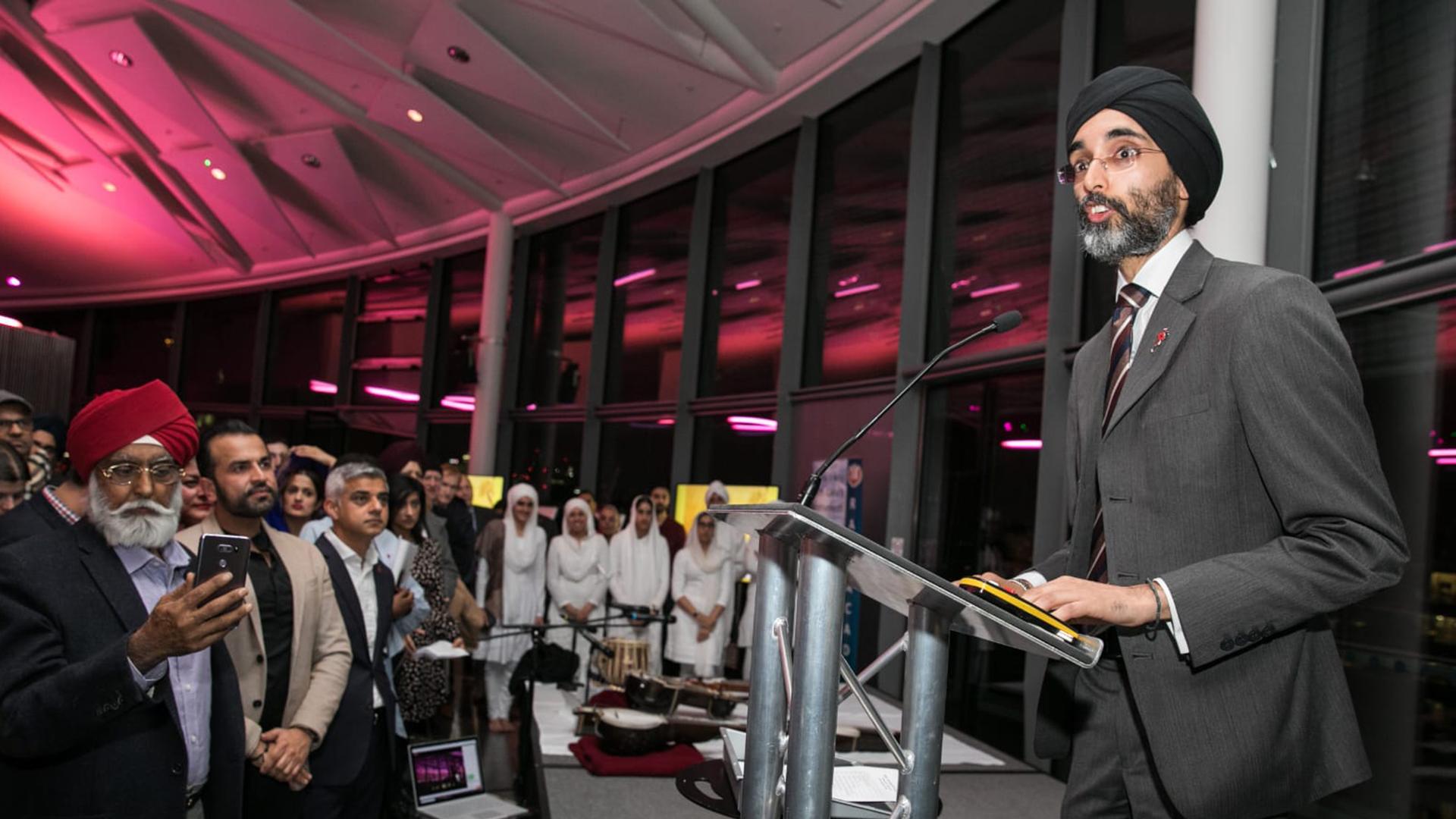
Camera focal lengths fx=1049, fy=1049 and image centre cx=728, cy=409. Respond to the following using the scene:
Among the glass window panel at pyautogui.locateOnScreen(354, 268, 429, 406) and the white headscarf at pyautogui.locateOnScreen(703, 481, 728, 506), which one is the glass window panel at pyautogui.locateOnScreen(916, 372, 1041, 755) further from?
the glass window panel at pyautogui.locateOnScreen(354, 268, 429, 406)

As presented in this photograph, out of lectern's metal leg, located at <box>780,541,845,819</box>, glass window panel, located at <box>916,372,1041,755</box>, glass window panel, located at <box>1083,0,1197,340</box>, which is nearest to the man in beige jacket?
lectern's metal leg, located at <box>780,541,845,819</box>

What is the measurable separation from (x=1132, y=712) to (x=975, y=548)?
5.34 meters

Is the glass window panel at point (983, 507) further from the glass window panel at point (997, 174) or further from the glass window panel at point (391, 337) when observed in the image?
the glass window panel at point (391, 337)

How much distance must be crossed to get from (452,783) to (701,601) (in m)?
3.69

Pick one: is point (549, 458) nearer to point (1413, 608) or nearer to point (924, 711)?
point (1413, 608)

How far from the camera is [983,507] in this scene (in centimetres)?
656

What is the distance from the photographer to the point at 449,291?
14453mm

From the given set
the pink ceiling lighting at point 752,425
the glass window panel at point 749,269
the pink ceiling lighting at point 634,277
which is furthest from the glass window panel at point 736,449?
the pink ceiling lighting at point 634,277

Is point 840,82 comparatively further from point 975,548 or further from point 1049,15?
point 975,548

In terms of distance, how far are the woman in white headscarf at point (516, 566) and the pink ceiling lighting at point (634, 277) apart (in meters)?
3.92

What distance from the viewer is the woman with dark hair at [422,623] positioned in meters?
4.68

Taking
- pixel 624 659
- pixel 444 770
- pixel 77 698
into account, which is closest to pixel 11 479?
pixel 444 770

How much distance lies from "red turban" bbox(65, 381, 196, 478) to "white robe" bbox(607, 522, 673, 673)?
222 inches

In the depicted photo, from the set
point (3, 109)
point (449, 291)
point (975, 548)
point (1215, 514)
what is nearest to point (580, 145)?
point (449, 291)
